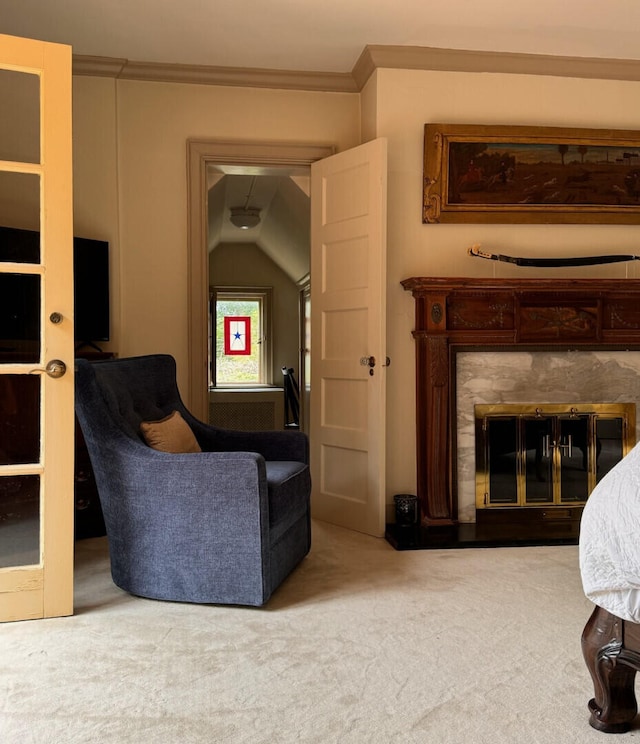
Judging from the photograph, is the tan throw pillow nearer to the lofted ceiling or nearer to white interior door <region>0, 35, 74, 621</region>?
white interior door <region>0, 35, 74, 621</region>

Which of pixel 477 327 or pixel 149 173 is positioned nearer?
pixel 477 327

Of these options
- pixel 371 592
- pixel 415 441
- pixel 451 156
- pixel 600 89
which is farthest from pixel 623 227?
pixel 371 592

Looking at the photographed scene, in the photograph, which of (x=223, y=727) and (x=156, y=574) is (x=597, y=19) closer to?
(x=156, y=574)

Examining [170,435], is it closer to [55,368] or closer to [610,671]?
[55,368]

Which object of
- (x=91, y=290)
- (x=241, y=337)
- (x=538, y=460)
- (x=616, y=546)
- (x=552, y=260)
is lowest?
(x=538, y=460)

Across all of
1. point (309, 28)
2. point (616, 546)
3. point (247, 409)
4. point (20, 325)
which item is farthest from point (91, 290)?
point (247, 409)

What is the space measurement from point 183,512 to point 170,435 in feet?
1.46

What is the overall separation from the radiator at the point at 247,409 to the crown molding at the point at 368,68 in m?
3.85

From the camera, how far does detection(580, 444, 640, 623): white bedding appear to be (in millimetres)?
1564

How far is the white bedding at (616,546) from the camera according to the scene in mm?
1564

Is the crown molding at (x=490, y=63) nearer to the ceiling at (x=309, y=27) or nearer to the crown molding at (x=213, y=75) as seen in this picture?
the ceiling at (x=309, y=27)

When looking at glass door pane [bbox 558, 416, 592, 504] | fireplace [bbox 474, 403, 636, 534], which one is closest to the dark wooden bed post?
fireplace [bbox 474, 403, 636, 534]

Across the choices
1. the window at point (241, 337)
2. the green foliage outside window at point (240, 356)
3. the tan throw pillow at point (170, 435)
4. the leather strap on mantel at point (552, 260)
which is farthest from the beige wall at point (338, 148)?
the green foliage outside window at point (240, 356)

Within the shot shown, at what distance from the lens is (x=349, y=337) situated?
385 centimetres
